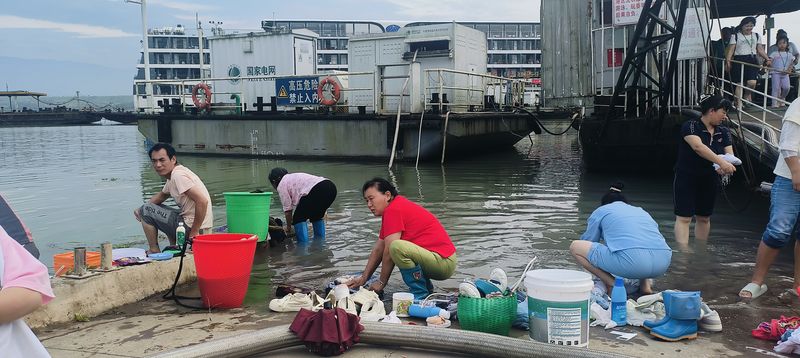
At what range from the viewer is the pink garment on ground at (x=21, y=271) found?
1.93m

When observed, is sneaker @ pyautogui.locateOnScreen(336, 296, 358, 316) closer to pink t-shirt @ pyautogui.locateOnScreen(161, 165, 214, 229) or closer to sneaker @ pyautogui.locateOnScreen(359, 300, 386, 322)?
sneaker @ pyautogui.locateOnScreen(359, 300, 386, 322)

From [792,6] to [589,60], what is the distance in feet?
14.1

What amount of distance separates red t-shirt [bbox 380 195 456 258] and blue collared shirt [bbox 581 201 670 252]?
127 cm

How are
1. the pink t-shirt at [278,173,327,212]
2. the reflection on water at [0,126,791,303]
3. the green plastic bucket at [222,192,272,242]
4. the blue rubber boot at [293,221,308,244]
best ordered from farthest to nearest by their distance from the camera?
the blue rubber boot at [293,221,308,244] → the pink t-shirt at [278,173,327,212] → the green plastic bucket at [222,192,272,242] → the reflection on water at [0,126,791,303]

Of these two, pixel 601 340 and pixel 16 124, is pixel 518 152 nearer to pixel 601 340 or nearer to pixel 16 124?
pixel 601 340

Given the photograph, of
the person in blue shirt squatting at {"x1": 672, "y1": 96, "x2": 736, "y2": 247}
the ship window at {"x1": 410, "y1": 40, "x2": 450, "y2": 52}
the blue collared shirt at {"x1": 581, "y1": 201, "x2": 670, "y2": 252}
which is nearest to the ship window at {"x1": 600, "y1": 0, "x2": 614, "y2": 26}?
the ship window at {"x1": 410, "y1": 40, "x2": 450, "y2": 52}

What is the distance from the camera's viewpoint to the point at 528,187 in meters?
13.4

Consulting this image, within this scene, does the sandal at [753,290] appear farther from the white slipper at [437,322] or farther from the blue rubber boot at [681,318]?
the white slipper at [437,322]

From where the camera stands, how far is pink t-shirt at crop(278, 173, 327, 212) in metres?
7.78

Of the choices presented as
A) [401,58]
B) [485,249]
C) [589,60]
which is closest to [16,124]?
[401,58]

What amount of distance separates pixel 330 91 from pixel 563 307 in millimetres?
16571

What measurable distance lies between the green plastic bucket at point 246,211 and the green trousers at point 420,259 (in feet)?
8.15

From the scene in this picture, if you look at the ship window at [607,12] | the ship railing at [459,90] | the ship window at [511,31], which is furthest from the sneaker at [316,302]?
the ship window at [511,31]

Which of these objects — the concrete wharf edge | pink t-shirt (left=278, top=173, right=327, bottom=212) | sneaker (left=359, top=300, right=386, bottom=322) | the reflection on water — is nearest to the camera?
sneaker (left=359, top=300, right=386, bottom=322)
